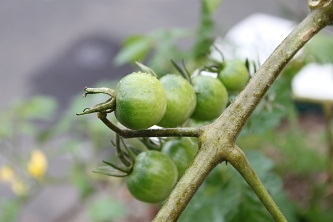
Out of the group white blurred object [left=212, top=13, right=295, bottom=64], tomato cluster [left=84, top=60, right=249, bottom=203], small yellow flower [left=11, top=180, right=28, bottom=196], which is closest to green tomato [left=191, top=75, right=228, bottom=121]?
tomato cluster [left=84, top=60, right=249, bottom=203]

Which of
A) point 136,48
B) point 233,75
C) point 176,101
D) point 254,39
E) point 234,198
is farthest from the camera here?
point 254,39

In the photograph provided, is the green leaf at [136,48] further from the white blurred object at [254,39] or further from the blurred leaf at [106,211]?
the blurred leaf at [106,211]

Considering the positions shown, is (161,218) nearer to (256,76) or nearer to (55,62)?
(256,76)

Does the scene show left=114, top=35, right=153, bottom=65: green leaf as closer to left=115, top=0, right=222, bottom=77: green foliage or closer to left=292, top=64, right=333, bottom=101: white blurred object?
left=115, top=0, right=222, bottom=77: green foliage

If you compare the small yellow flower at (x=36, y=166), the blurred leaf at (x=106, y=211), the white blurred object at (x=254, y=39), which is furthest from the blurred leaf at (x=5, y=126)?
the white blurred object at (x=254, y=39)

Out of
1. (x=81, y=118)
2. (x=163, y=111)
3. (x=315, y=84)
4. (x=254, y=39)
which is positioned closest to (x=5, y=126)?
(x=81, y=118)

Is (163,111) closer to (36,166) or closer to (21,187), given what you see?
(36,166)

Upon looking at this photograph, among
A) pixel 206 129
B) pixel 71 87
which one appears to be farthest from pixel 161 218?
pixel 71 87
